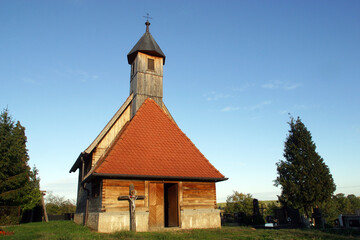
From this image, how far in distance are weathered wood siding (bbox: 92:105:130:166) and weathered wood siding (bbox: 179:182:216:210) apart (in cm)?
572

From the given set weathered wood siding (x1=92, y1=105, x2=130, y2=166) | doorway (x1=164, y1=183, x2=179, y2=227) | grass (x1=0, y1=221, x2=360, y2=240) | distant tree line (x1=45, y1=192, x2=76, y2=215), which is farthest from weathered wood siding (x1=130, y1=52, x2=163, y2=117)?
distant tree line (x1=45, y1=192, x2=76, y2=215)

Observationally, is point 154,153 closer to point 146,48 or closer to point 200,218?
point 200,218

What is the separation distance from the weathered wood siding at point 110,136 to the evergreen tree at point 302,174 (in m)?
12.1

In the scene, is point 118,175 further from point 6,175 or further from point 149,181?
point 6,175

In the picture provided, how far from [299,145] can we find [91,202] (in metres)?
15.0

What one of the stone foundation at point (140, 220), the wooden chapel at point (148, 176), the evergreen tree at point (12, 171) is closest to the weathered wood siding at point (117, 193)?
the wooden chapel at point (148, 176)

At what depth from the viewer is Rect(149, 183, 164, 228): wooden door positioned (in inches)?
543

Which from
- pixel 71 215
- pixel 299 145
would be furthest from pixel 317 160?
pixel 71 215

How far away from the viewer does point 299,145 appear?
19359mm

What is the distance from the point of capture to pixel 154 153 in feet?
49.2

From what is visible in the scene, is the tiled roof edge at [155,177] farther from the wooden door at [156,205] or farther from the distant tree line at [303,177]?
the distant tree line at [303,177]

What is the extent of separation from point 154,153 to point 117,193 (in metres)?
3.09

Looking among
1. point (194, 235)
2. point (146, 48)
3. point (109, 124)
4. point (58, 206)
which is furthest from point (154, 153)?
point (58, 206)

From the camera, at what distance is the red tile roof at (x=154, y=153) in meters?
13.5
